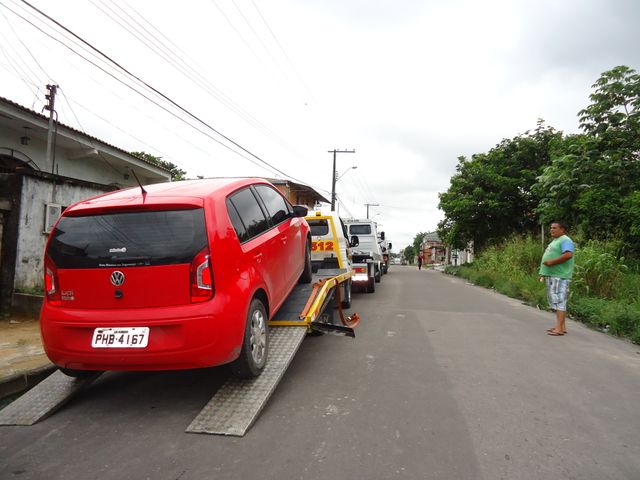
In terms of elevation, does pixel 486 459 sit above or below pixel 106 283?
below

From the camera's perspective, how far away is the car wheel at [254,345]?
11.3 ft

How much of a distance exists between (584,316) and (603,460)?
623cm

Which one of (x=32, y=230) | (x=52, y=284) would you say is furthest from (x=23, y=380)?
(x=32, y=230)

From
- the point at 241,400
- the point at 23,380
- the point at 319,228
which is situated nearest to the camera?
the point at 241,400

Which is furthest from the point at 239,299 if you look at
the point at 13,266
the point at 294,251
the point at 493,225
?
the point at 493,225

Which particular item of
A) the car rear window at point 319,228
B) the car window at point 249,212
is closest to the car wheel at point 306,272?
the car window at point 249,212

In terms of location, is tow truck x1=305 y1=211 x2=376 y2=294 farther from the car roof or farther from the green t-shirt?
the car roof

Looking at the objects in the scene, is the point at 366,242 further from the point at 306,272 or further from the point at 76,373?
the point at 76,373

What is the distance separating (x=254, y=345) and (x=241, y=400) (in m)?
0.49

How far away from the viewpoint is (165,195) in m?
3.50

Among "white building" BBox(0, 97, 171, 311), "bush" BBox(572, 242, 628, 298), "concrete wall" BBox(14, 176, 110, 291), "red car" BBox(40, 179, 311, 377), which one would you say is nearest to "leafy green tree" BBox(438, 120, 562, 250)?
"bush" BBox(572, 242, 628, 298)

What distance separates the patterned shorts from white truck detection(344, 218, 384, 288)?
6251 mm

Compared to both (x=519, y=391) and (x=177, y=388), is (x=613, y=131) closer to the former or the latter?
(x=519, y=391)

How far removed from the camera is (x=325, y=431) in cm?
303
